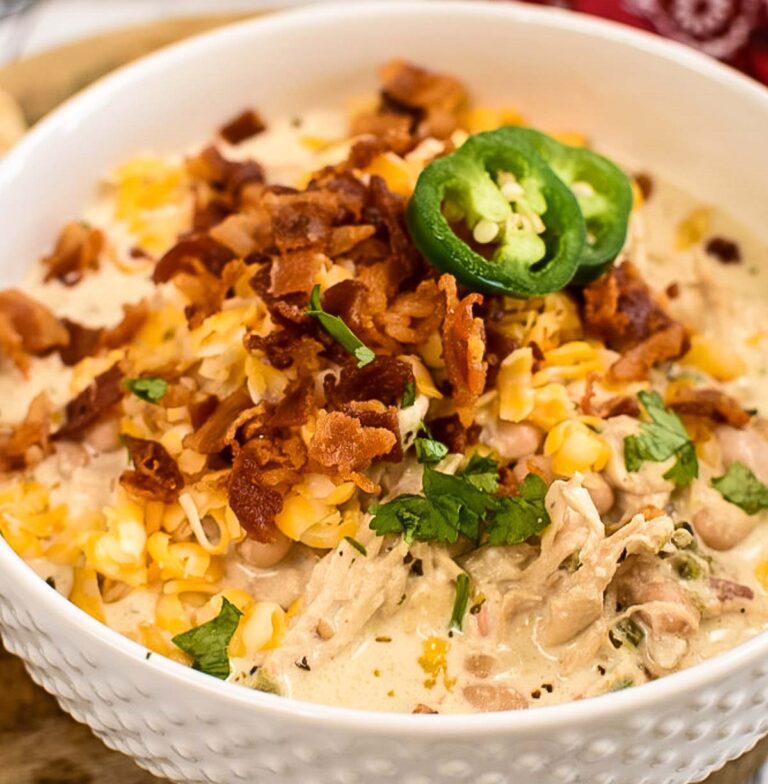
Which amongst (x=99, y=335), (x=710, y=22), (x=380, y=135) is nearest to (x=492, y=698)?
(x=99, y=335)

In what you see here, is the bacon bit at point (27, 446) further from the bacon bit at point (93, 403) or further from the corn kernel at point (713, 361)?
the corn kernel at point (713, 361)

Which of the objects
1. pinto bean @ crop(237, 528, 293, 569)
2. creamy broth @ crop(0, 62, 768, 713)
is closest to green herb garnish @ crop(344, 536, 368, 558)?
creamy broth @ crop(0, 62, 768, 713)

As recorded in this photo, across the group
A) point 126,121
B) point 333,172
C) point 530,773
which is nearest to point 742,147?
point 333,172

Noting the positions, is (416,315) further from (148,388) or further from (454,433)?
(148,388)

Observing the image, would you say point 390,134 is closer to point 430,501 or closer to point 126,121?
point 126,121

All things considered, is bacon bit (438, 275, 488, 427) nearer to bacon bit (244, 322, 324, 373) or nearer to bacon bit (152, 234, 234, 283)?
bacon bit (244, 322, 324, 373)

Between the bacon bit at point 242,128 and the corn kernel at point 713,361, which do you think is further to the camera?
the bacon bit at point 242,128

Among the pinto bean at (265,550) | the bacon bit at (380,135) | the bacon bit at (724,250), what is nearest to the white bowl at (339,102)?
the bacon bit at (724,250)
